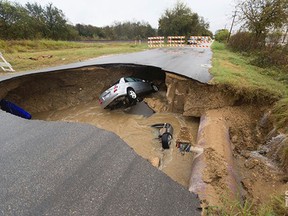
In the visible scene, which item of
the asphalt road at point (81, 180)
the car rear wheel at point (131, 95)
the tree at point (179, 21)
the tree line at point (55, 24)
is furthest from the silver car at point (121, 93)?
the tree at point (179, 21)

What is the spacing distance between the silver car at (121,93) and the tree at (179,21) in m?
31.1

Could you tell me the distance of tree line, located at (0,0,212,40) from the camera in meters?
25.0

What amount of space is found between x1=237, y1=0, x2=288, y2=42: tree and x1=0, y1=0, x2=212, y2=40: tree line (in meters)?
21.0

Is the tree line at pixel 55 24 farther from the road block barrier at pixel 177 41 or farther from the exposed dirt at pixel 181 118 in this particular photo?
the exposed dirt at pixel 181 118

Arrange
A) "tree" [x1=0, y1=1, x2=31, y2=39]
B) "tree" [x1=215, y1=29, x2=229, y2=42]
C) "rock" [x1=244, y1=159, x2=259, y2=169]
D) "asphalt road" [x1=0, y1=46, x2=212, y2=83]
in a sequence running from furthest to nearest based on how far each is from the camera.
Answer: "tree" [x1=215, y1=29, x2=229, y2=42], "tree" [x1=0, y1=1, x2=31, y2=39], "asphalt road" [x1=0, y1=46, x2=212, y2=83], "rock" [x1=244, y1=159, x2=259, y2=169]

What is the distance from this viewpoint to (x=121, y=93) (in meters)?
8.10

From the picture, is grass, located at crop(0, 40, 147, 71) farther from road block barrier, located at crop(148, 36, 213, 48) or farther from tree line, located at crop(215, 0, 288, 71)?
tree line, located at crop(215, 0, 288, 71)

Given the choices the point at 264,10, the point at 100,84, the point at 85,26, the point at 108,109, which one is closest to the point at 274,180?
the point at 108,109

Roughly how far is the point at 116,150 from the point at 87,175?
Answer: 67 cm

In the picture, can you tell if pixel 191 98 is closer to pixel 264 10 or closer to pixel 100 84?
pixel 100 84

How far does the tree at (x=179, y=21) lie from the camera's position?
3578 cm

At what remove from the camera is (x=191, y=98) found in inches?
270

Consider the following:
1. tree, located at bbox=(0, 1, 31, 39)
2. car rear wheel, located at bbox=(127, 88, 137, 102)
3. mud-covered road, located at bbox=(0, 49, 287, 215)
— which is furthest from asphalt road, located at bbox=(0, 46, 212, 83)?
tree, located at bbox=(0, 1, 31, 39)

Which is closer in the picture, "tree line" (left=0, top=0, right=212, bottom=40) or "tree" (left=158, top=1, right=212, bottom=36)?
"tree line" (left=0, top=0, right=212, bottom=40)
